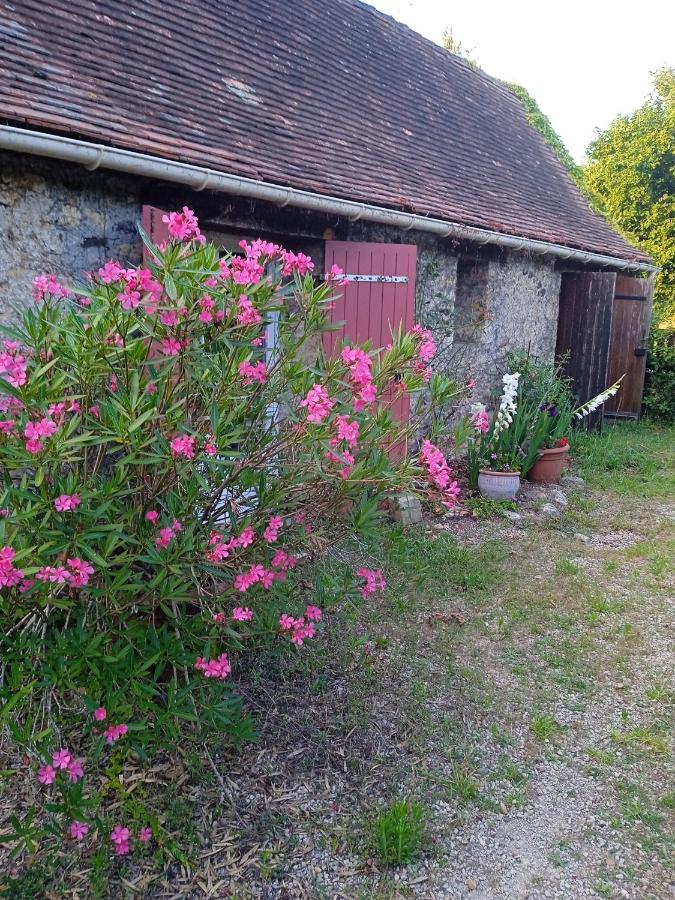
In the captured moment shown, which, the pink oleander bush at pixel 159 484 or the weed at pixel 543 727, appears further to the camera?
the weed at pixel 543 727

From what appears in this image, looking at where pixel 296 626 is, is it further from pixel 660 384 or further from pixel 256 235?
pixel 660 384

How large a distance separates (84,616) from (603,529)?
475 cm

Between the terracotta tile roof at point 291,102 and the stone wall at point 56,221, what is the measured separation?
289 millimetres

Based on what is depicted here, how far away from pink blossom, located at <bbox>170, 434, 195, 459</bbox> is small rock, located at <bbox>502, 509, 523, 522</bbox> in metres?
4.38

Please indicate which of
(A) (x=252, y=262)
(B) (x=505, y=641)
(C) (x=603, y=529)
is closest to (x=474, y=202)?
(C) (x=603, y=529)

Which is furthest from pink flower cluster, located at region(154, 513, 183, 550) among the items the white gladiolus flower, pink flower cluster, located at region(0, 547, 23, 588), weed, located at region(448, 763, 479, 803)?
the white gladiolus flower

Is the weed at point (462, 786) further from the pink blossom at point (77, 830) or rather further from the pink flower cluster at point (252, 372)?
the pink flower cluster at point (252, 372)

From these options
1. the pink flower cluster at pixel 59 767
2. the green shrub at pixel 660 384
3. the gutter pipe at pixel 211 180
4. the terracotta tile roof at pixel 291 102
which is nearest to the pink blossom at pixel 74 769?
the pink flower cluster at pixel 59 767

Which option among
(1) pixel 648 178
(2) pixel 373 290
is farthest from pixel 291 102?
(1) pixel 648 178

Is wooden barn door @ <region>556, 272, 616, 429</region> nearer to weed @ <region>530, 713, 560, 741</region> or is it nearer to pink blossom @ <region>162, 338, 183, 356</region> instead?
weed @ <region>530, 713, 560, 741</region>

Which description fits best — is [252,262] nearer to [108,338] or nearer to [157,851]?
[108,338]

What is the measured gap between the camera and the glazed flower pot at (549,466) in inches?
276

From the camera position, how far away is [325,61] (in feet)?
24.5

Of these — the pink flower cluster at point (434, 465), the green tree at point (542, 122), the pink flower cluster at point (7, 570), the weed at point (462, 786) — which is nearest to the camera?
the pink flower cluster at point (7, 570)
